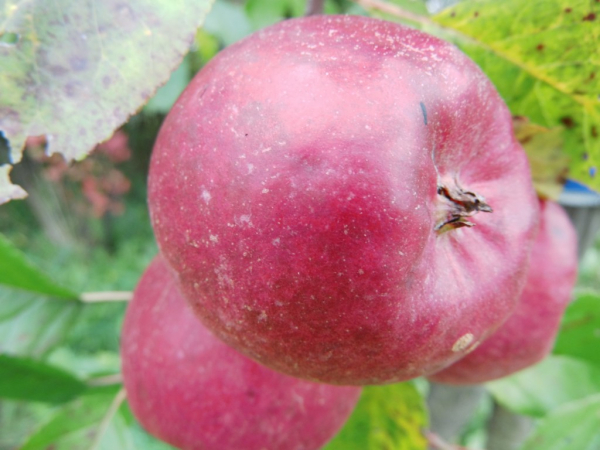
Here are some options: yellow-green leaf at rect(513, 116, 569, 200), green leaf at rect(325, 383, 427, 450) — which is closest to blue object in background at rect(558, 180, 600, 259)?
yellow-green leaf at rect(513, 116, 569, 200)

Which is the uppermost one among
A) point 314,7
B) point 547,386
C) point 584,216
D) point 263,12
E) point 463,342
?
point 314,7

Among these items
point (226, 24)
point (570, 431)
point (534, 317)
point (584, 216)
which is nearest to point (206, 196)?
point (534, 317)

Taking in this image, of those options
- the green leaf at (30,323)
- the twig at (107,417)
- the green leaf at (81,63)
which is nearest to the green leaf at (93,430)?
the twig at (107,417)

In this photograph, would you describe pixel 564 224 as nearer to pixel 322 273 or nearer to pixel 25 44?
pixel 322 273

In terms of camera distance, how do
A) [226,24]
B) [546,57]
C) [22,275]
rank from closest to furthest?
[546,57], [22,275], [226,24]

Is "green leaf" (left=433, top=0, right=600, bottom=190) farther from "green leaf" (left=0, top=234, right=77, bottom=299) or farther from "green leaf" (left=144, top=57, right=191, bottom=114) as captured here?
"green leaf" (left=144, top=57, right=191, bottom=114)

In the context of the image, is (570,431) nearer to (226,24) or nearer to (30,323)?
(30,323)
